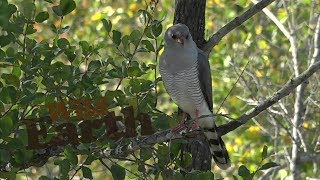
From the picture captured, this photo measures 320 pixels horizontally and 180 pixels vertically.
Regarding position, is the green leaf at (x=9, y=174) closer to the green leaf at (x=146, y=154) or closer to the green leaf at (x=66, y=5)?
the green leaf at (x=146, y=154)

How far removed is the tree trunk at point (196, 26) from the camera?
421 cm

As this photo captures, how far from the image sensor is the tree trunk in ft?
13.8

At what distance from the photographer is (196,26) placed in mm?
4281

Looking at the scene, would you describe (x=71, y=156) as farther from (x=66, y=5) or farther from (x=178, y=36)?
(x=178, y=36)

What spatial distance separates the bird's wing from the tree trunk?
0.32 meters

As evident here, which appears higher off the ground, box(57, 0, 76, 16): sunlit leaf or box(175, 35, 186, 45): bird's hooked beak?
box(175, 35, 186, 45): bird's hooked beak

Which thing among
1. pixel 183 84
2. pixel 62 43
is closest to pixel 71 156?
pixel 62 43

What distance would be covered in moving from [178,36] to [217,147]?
818 millimetres

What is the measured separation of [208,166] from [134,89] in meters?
0.84

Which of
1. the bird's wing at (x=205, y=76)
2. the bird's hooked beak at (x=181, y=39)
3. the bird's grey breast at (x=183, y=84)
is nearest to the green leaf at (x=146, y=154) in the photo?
the bird's hooked beak at (x=181, y=39)

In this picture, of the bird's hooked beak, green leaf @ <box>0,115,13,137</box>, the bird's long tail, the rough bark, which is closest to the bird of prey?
the bird's long tail

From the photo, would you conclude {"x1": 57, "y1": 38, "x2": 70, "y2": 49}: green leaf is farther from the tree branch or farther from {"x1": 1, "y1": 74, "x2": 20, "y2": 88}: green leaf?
the tree branch

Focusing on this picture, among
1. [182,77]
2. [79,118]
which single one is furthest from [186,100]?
[79,118]

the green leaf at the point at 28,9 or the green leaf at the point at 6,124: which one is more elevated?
the green leaf at the point at 28,9
